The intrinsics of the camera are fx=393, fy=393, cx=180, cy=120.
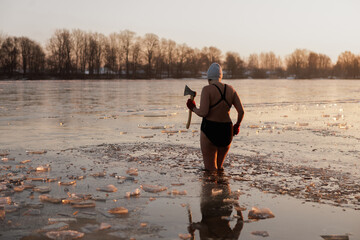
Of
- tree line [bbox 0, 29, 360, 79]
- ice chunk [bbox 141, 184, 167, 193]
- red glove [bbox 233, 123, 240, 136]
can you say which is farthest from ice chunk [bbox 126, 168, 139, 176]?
tree line [bbox 0, 29, 360, 79]

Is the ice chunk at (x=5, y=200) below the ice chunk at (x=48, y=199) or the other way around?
the other way around

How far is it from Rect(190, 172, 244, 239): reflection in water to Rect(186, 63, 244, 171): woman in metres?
0.61

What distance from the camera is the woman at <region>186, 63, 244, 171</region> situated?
21.6 ft

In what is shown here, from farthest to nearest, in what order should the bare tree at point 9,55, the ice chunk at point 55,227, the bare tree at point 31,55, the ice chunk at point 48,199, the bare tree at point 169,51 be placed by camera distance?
the bare tree at point 169,51, the bare tree at point 31,55, the bare tree at point 9,55, the ice chunk at point 48,199, the ice chunk at point 55,227

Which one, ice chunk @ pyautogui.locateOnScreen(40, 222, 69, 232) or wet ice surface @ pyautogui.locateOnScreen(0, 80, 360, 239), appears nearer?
ice chunk @ pyautogui.locateOnScreen(40, 222, 69, 232)

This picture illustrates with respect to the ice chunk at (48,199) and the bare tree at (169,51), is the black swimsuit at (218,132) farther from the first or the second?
the bare tree at (169,51)

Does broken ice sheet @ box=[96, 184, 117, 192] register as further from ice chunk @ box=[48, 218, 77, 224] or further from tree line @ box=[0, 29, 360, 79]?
tree line @ box=[0, 29, 360, 79]

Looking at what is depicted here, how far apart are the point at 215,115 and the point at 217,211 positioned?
7.60 ft

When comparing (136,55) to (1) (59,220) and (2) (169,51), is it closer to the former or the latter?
(2) (169,51)

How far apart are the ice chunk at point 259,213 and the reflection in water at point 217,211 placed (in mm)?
128

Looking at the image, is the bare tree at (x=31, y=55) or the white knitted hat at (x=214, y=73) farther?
the bare tree at (x=31, y=55)

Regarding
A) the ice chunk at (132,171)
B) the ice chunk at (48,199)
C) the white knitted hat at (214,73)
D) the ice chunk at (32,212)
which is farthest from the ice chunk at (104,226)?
the white knitted hat at (214,73)

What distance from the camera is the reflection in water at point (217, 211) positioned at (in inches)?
156

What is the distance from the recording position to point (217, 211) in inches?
182
